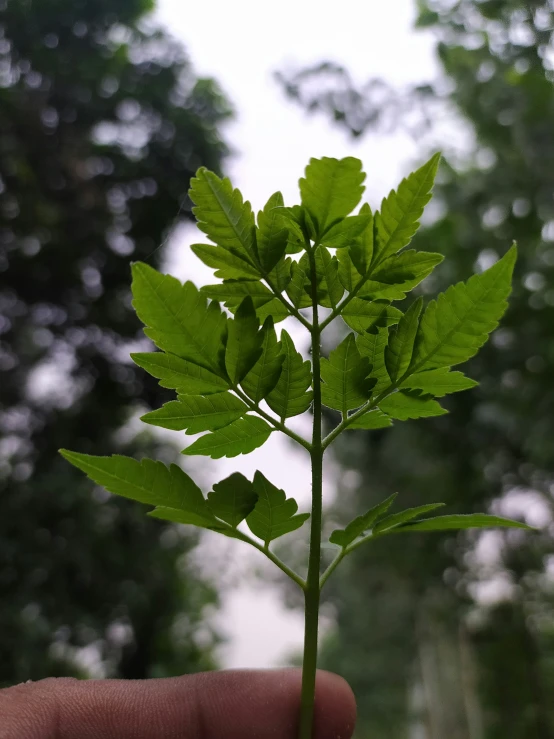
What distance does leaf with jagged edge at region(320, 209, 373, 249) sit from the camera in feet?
0.84

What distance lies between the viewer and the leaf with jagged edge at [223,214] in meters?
0.24

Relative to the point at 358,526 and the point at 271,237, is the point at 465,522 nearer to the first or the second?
the point at 358,526

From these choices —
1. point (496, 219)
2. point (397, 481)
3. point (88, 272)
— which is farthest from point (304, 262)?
point (397, 481)

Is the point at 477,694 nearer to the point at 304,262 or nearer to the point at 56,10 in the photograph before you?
the point at 304,262

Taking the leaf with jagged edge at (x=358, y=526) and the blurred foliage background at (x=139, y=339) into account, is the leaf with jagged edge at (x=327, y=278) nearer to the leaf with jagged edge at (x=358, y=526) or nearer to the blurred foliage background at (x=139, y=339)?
the leaf with jagged edge at (x=358, y=526)

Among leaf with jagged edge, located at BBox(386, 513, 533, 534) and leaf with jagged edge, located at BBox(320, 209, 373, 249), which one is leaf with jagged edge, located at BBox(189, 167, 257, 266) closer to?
leaf with jagged edge, located at BBox(320, 209, 373, 249)

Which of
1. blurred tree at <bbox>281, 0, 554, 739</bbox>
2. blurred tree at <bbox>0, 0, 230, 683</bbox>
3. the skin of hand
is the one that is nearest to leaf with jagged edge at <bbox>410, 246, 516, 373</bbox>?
the skin of hand

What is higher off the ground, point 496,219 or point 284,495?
point 496,219

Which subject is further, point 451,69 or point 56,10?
point 56,10

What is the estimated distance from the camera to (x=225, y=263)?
0.26 m

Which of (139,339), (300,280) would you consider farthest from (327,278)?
(139,339)

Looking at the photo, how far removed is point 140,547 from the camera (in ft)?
6.64

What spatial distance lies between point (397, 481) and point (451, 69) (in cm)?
120

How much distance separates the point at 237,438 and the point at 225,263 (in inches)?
3.2
